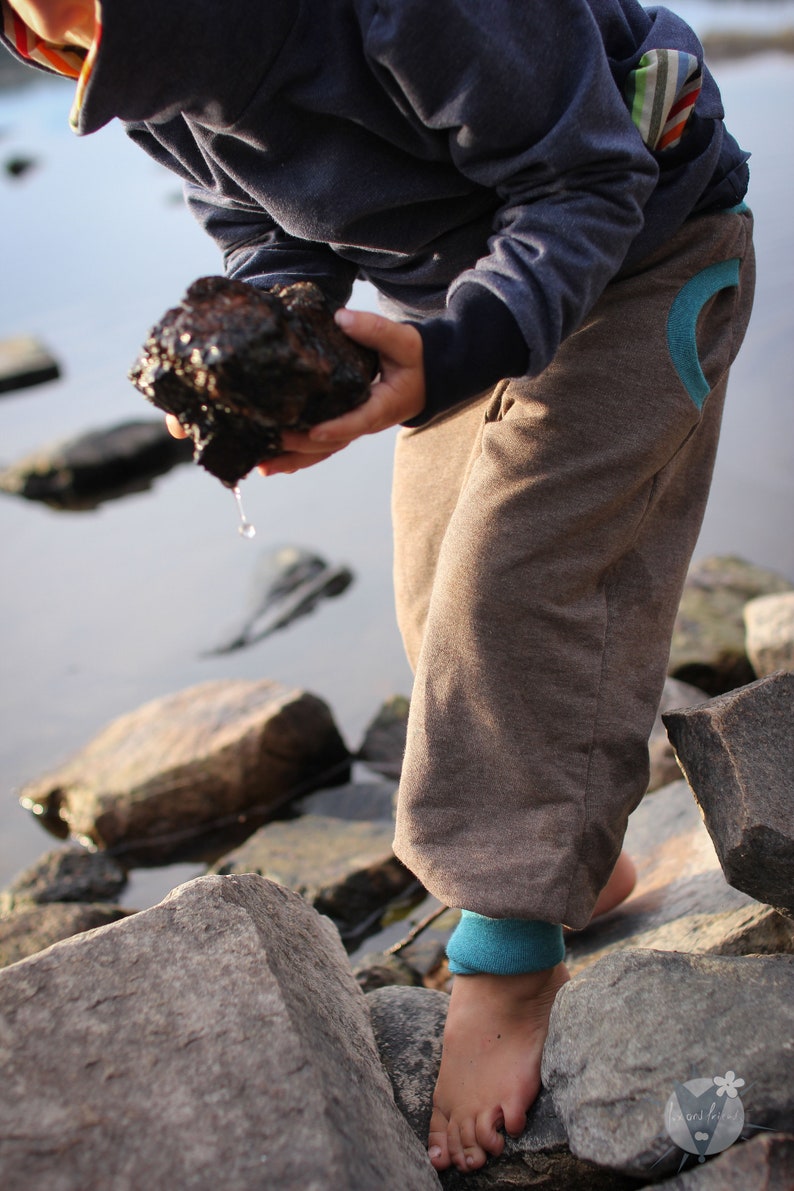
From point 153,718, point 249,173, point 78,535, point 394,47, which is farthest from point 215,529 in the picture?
point 394,47

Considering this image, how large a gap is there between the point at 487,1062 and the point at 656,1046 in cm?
29

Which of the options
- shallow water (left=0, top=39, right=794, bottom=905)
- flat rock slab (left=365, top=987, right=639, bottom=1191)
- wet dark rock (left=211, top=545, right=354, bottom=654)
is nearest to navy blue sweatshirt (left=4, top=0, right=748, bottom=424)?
flat rock slab (left=365, top=987, right=639, bottom=1191)

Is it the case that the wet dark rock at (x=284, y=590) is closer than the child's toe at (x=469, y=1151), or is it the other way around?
the child's toe at (x=469, y=1151)

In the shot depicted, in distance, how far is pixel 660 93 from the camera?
1.48m

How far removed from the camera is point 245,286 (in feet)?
4.38

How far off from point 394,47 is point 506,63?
0.14m

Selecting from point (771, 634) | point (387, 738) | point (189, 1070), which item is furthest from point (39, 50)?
point (771, 634)

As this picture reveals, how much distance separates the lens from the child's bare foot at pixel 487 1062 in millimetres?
1560

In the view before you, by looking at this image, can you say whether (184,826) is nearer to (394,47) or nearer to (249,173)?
(249,173)

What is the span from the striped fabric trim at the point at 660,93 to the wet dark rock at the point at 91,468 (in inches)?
165

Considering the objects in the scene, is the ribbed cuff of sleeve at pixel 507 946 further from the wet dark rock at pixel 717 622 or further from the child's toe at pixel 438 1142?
the wet dark rock at pixel 717 622

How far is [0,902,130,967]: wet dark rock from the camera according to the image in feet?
7.50

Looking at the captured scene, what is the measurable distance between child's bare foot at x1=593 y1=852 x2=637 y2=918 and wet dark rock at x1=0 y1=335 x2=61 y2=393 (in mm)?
5497

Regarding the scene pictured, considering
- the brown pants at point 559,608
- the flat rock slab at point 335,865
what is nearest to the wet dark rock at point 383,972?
the flat rock slab at point 335,865
